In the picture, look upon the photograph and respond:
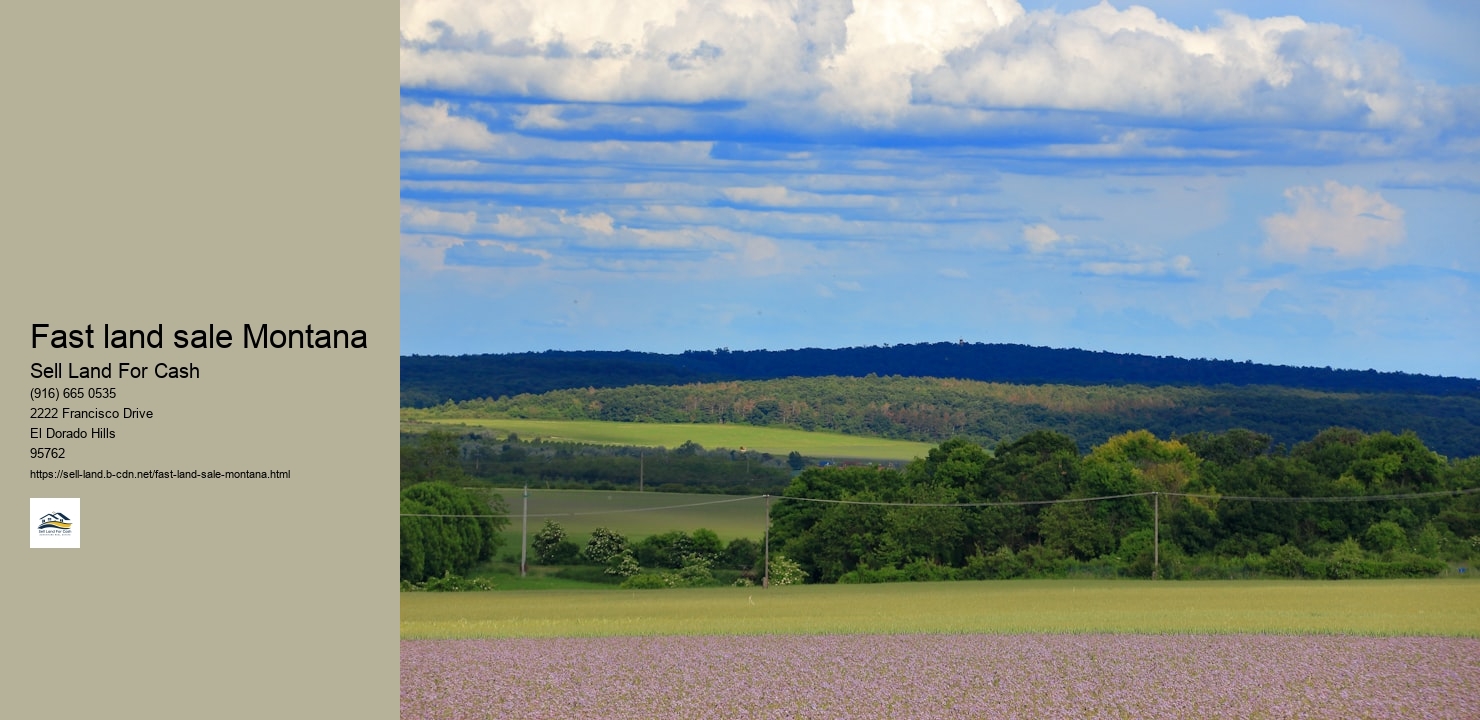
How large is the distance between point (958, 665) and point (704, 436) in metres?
131

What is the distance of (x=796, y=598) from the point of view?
4719 centimetres

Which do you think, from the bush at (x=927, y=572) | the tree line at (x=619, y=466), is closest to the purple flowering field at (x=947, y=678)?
the bush at (x=927, y=572)

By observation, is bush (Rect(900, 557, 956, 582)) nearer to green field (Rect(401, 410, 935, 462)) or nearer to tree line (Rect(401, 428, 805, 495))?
tree line (Rect(401, 428, 805, 495))

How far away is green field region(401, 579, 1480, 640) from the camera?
1077 inches

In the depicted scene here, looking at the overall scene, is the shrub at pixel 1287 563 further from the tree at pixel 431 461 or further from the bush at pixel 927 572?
the tree at pixel 431 461

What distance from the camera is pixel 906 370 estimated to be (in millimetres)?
175750

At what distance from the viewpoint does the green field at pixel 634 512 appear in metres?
103

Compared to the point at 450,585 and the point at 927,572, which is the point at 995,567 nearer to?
the point at 927,572

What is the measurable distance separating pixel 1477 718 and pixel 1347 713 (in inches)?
49.2

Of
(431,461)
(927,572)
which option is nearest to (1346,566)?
(927,572)

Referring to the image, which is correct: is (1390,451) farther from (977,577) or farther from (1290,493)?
(977,577)

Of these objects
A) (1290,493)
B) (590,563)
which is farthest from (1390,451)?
(590,563)

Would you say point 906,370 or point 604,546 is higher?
point 906,370

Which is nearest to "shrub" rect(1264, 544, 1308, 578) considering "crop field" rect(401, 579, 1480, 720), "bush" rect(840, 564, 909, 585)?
"bush" rect(840, 564, 909, 585)
